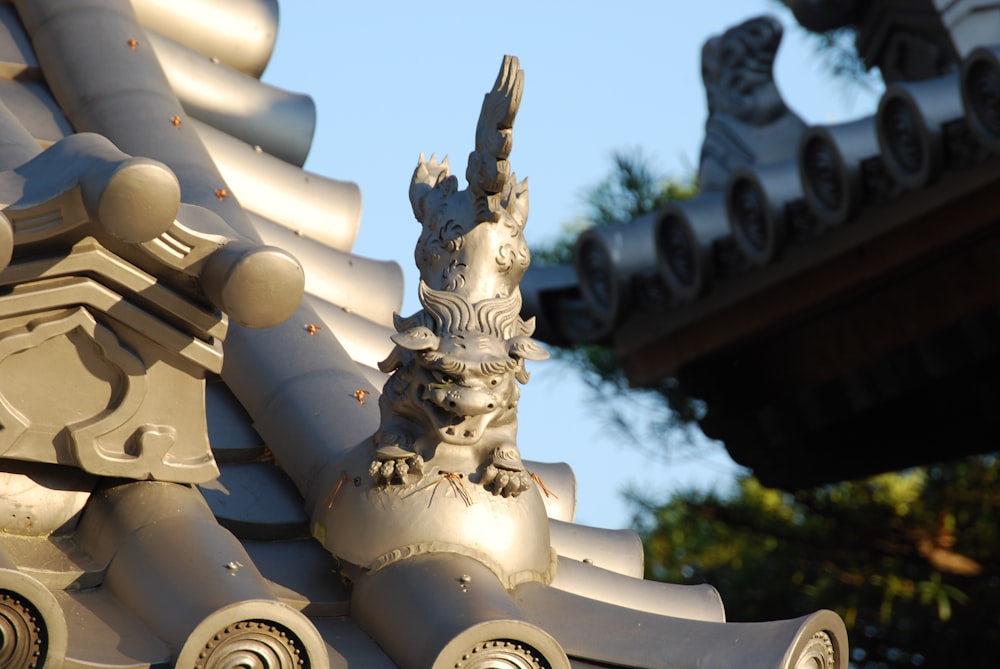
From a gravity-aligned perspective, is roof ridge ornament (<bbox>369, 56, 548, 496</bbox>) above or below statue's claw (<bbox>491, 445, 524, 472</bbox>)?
above

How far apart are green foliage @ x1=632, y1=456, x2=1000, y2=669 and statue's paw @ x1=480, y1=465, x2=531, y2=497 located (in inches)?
233

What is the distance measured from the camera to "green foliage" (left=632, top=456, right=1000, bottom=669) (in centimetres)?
791

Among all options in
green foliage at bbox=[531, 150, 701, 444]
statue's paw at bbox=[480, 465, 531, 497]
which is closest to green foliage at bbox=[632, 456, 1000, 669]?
green foliage at bbox=[531, 150, 701, 444]

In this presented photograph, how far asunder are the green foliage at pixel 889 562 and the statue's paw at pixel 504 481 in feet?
19.4

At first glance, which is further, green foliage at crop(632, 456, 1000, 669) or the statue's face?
green foliage at crop(632, 456, 1000, 669)

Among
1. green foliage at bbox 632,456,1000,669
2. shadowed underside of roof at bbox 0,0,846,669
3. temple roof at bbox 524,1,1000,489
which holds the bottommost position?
shadowed underside of roof at bbox 0,0,846,669

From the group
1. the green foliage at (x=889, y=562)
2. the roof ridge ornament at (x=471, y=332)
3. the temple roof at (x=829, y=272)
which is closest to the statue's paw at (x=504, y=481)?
the roof ridge ornament at (x=471, y=332)

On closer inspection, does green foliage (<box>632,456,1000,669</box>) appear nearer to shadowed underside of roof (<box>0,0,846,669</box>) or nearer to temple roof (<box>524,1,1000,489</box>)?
temple roof (<box>524,1,1000,489</box>)

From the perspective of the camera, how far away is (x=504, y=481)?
202cm

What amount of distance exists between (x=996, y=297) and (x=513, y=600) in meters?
3.18

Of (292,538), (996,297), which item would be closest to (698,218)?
(996,297)

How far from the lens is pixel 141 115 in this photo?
2.94 meters

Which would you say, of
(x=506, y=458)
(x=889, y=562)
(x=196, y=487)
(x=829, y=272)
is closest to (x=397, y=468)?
(x=506, y=458)

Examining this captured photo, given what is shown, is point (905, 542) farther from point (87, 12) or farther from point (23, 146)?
point (23, 146)
